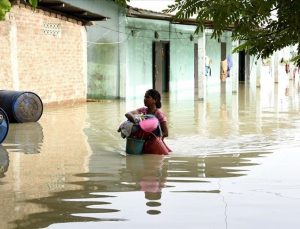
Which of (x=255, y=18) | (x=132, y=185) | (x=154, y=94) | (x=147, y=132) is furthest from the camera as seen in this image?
(x=154, y=94)

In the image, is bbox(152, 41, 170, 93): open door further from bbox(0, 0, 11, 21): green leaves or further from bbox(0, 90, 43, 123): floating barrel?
bbox(0, 0, 11, 21): green leaves

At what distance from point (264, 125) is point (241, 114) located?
9.17ft

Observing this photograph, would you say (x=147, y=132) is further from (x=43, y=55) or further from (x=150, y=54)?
(x=150, y=54)

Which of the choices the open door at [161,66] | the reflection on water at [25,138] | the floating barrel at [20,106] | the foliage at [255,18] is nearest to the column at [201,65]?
the open door at [161,66]

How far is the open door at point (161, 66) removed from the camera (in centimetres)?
2423

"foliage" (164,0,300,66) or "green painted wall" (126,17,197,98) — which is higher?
"green painted wall" (126,17,197,98)

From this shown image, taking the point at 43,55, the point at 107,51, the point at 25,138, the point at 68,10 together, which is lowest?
the point at 25,138

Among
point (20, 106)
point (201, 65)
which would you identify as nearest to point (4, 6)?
point (20, 106)

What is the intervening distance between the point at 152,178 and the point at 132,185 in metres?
0.47

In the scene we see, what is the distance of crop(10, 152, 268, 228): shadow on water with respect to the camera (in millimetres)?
4555

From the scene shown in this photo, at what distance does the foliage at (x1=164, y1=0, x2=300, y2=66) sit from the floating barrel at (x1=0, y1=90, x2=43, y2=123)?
1044 cm

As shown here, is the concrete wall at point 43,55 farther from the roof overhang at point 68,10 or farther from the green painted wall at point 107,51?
the green painted wall at point 107,51

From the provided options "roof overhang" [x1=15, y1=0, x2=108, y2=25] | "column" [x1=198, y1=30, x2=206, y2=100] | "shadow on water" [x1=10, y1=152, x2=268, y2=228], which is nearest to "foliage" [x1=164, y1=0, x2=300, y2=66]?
"shadow on water" [x1=10, y1=152, x2=268, y2=228]

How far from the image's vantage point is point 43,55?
1678 centimetres
